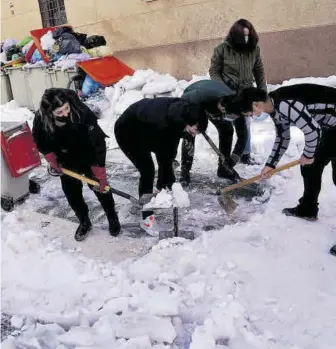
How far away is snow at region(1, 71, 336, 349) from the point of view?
2520 millimetres

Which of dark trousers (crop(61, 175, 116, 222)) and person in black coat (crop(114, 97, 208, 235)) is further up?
person in black coat (crop(114, 97, 208, 235))

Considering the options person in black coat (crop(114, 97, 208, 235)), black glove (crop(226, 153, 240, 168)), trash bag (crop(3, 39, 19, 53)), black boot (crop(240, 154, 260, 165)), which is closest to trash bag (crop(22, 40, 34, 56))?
trash bag (crop(3, 39, 19, 53))

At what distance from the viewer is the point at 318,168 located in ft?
11.1

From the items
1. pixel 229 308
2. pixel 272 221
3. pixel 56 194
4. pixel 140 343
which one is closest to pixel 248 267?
pixel 229 308

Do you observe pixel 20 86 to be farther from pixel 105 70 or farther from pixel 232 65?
pixel 232 65

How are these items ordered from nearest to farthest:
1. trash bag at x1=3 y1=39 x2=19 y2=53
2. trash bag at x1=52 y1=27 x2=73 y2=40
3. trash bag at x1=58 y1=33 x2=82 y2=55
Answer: trash bag at x1=58 y1=33 x2=82 y2=55
trash bag at x1=52 y1=27 x2=73 y2=40
trash bag at x1=3 y1=39 x2=19 y2=53

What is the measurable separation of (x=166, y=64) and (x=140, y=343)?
724cm

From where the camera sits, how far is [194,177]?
16.1 feet

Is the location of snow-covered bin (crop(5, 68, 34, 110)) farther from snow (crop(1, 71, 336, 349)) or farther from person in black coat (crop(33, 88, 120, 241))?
person in black coat (crop(33, 88, 120, 241))

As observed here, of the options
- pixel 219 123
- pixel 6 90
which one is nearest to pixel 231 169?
pixel 219 123

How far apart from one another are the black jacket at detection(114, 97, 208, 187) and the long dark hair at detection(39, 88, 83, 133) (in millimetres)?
415

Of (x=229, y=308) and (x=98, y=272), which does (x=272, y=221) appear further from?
(x=98, y=272)

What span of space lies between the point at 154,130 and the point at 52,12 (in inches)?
362

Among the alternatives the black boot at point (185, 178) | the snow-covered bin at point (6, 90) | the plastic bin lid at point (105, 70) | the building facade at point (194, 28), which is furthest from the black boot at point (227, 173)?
the snow-covered bin at point (6, 90)
